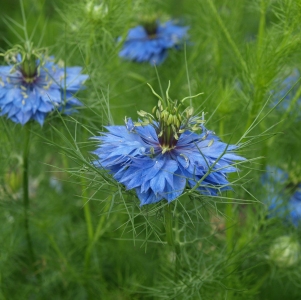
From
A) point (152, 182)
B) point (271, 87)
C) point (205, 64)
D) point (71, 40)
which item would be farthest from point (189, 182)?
point (205, 64)

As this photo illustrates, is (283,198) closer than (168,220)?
No

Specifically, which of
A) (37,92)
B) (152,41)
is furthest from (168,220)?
(152,41)

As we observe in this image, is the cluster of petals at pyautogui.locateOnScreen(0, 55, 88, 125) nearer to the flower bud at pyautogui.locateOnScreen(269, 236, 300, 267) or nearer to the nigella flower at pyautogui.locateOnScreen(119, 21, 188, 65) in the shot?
the nigella flower at pyautogui.locateOnScreen(119, 21, 188, 65)

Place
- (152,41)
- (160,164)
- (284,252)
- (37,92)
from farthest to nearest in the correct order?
1. (152,41)
2. (284,252)
3. (37,92)
4. (160,164)

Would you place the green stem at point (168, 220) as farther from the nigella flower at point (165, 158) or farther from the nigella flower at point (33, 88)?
the nigella flower at point (33, 88)

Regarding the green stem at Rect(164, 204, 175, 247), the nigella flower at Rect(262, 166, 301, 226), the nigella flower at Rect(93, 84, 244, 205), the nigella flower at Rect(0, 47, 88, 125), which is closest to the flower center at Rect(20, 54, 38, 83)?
the nigella flower at Rect(0, 47, 88, 125)

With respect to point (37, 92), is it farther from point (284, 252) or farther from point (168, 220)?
point (284, 252)

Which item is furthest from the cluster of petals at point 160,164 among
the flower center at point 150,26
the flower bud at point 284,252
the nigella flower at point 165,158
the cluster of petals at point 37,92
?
the flower center at point 150,26
